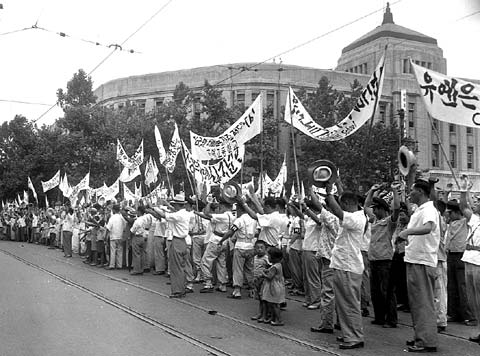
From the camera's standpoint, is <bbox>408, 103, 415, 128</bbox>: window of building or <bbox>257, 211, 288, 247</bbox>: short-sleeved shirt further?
<bbox>408, 103, 415, 128</bbox>: window of building

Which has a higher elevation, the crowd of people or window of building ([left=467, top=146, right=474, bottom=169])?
window of building ([left=467, top=146, right=474, bottom=169])

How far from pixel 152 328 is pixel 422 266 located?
364cm

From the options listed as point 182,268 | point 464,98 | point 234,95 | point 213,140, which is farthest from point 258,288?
point 234,95

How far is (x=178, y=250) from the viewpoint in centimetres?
1172

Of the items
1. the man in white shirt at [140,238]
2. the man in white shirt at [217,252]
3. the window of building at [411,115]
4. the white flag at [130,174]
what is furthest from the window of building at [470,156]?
the man in white shirt at [217,252]

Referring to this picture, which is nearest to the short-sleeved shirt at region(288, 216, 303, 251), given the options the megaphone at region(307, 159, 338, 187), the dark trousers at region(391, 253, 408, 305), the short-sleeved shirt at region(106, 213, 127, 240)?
the dark trousers at region(391, 253, 408, 305)

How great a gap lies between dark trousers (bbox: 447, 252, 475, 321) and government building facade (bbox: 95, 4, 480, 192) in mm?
41396

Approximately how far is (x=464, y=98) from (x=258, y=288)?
13.2ft

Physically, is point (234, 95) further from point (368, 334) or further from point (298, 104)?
point (368, 334)

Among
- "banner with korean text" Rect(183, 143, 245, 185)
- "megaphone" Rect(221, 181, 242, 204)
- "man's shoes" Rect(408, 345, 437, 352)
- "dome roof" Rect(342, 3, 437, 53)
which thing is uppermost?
"dome roof" Rect(342, 3, 437, 53)

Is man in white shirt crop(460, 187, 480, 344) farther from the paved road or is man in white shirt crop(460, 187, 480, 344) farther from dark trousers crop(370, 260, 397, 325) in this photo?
dark trousers crop(370, 260, 397, 325)

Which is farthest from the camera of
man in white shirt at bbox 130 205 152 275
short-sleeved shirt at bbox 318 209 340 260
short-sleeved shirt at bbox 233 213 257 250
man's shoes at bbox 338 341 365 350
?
man in white shirt at bbox 130 205 152 275

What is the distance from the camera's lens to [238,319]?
9320 mm

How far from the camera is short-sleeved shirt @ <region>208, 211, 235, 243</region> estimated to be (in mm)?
12734
